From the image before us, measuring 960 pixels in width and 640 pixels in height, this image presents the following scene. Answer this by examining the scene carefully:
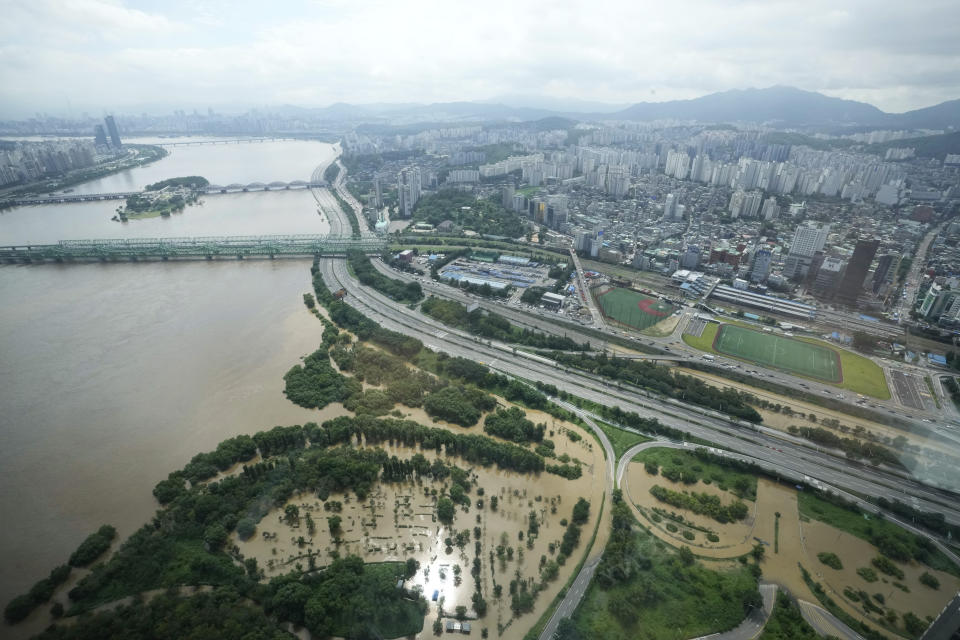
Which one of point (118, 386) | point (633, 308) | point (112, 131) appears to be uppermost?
point (112, 131)

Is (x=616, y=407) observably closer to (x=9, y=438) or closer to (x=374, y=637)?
(x=374, y=637)

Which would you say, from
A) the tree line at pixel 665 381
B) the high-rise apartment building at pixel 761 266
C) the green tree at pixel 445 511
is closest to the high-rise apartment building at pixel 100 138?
the tree line at pixel 665 381

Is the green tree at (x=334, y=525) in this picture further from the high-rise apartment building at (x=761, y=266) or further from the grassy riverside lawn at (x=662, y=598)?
the high-rise apartment building at (x=761, y=266)

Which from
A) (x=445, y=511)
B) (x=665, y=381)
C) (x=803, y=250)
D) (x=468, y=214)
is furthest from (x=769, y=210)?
(x=445, y=511)

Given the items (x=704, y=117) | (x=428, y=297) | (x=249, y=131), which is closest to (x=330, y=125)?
(x=249, y=131)

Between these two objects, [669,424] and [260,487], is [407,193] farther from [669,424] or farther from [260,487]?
[260,487]
